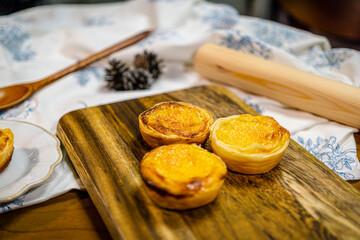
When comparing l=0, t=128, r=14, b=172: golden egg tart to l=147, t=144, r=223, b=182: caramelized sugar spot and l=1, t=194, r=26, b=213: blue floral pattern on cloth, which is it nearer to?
l=1, t=194, r=26, b=213: blue floral pattern on cloth

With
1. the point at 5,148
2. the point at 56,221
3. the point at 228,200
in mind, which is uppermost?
the point at 5,148

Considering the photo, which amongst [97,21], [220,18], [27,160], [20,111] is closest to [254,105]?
[220,18]

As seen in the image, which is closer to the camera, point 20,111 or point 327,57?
point 20,111

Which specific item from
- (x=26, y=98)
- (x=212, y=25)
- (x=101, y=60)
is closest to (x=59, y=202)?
(x=26, y=98)

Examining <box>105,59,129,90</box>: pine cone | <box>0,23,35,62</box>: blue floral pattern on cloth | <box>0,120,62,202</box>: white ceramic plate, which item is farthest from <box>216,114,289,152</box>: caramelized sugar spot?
<box>0,23,35,62</box>: blue floral pattern on cloth

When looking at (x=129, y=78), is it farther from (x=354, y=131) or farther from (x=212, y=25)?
(x=354, y=131)

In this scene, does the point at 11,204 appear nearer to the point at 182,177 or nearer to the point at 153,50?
the point at 182,177
